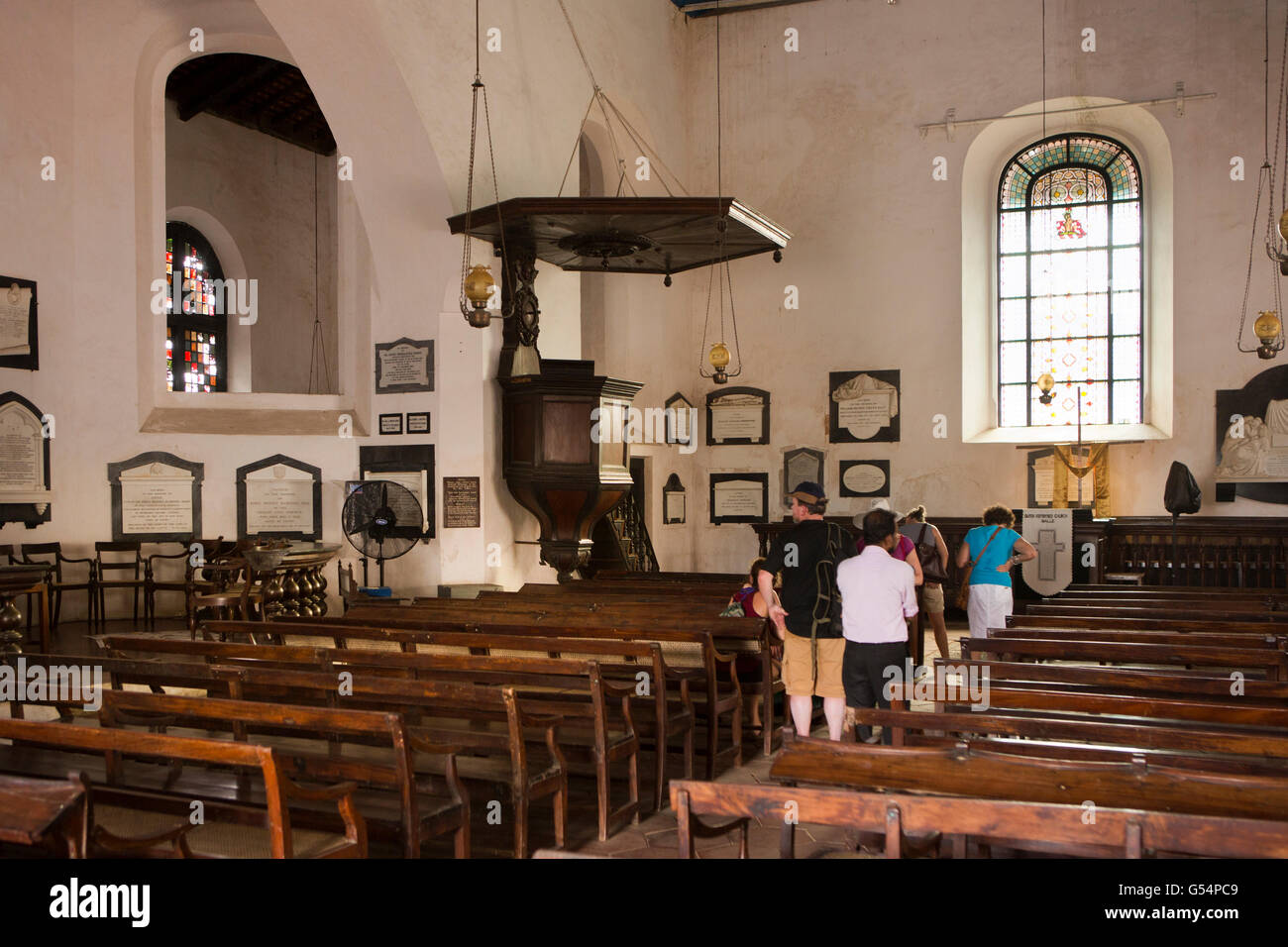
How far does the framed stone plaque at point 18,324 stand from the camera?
30.6 ft

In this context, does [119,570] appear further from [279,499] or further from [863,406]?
[863,406]

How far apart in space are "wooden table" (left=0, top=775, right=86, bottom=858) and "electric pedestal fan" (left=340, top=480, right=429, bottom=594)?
22.9 ft

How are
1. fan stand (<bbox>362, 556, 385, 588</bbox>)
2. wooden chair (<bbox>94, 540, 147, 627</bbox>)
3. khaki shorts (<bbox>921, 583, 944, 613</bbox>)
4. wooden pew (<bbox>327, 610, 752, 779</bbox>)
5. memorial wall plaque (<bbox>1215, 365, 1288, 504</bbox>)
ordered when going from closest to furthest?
1. wooden pew (<bbox>327, 610, 752, 779</bbox>)
2. khaki shorts (<bbox>921, 583, 944, 613</bbox>)
3. fan stand (<bbox>362, 556, 385, 588</bbox>)
4. wooden chair (<bbox>94, 540, 147, 627</bbox>)
5. memorial wall plaque (<bbox>1215, 365, 1288, 504</bbox>)

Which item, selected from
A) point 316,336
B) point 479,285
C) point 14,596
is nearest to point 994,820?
point 14,596

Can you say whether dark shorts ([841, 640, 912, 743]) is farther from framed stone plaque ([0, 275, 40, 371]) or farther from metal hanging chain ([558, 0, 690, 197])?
framed stone plaque ([0, 275, 40, 371])

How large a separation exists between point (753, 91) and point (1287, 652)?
1121cm

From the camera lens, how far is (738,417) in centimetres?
1424

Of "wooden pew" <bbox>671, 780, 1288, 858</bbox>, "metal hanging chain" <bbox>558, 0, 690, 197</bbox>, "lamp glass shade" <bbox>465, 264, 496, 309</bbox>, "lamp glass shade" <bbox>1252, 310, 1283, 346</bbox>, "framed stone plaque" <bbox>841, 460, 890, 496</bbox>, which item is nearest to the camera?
"wooden pew" <bbox>671, 780, 1288, 858</bbox>

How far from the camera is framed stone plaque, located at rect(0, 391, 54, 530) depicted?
30.6 ft

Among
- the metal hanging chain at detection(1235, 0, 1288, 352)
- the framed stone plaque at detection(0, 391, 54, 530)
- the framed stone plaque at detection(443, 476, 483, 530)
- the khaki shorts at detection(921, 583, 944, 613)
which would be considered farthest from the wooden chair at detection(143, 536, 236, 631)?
the metal hanging chain at detection(1235, 0, 1288, 352)

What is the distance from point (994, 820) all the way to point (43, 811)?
211 cm

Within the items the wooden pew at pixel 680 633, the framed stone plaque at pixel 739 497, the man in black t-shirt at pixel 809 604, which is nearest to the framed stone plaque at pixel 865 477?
the framed stone plaque at pixel 739 497

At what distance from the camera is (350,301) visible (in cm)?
1116
